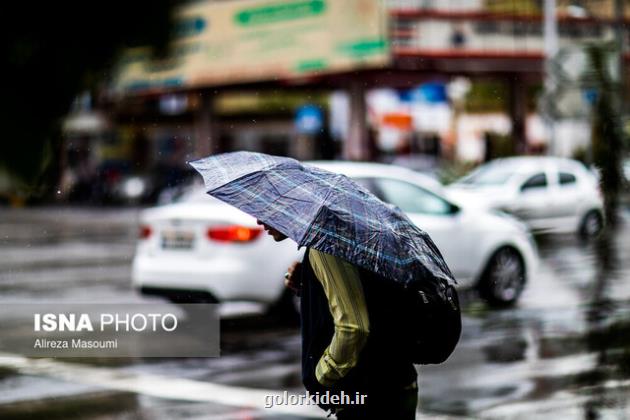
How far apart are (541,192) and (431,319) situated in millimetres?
16947

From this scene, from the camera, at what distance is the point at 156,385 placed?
7941mm

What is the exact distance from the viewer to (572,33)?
1335 inches

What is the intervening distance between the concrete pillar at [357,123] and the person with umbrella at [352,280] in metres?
29.7

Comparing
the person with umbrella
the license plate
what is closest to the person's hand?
the person with umbrella

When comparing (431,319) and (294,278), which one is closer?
(431,319)

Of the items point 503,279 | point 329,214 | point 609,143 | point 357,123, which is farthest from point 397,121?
point 329,214

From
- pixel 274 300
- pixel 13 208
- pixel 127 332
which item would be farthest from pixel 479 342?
pixel 13 208

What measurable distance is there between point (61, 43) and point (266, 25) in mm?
30689

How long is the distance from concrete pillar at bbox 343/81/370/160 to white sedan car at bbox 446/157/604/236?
13.1 m

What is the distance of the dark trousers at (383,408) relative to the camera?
11.5 feet

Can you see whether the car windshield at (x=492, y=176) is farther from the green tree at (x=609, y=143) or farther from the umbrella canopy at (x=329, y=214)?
the umbrella canopy at (x=329, y=214)

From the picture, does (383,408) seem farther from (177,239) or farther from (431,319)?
(177,239)

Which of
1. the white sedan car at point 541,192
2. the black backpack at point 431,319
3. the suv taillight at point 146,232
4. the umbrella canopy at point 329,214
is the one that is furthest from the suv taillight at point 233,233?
the white sedan car at point 541,192

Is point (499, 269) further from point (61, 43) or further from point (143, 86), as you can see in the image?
point (61, 43)
